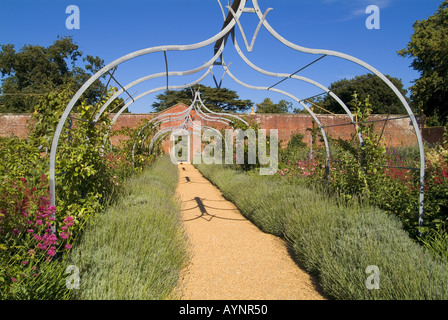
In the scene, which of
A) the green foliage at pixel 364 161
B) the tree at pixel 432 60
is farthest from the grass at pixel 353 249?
the tree at pixel 432 60

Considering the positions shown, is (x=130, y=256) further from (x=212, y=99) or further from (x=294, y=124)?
(x=212, y=99)

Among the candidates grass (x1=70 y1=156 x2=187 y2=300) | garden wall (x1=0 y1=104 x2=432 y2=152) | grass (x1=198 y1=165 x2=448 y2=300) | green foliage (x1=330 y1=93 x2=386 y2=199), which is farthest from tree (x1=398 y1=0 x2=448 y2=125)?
grass (x1=70 y1=156 x2=187 y2=300)

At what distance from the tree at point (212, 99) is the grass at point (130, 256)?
32.1 meters

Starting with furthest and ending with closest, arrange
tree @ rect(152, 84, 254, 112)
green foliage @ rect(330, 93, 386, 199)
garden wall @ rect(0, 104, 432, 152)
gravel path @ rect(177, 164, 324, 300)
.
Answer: tree @ rect(152, 84, 254, 112)
garden wall @ rect(0, 104, 432, 152)
green foliage @ rect(330, 93, 386, 199)
gravel path @ rect(177, 164, 324, 300)

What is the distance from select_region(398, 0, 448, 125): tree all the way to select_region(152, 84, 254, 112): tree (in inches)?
778

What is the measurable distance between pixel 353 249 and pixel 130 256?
2072mm

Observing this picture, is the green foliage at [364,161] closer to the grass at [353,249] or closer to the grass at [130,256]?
the grass at [353,249]

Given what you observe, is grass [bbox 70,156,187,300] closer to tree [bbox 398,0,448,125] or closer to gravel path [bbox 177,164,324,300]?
gravel path [bbox 177,164,324,300]

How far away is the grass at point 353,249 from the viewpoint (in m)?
2.23

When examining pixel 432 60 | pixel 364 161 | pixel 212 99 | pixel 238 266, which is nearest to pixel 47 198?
A: pixel 238 266

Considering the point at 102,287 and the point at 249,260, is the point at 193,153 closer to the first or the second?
the point at 249,260

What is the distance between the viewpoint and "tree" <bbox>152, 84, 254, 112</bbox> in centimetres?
3598

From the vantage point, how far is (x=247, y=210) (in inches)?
239
